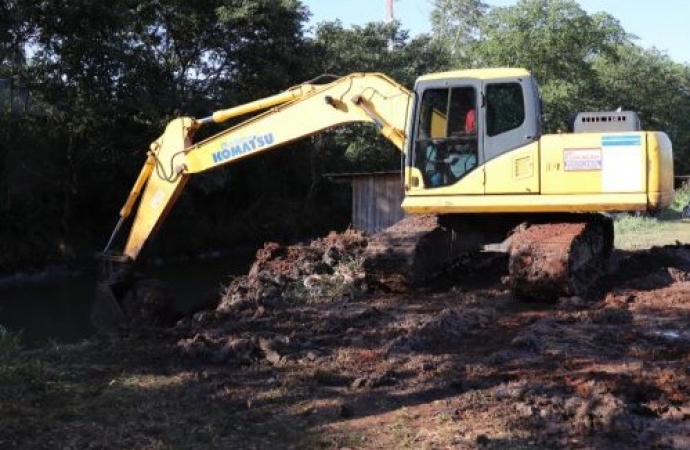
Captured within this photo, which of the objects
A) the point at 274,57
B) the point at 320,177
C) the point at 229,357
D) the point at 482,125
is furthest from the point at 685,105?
the point at 229,357

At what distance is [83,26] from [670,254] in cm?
1401

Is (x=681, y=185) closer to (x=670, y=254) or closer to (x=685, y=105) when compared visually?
(x=685, y=105)

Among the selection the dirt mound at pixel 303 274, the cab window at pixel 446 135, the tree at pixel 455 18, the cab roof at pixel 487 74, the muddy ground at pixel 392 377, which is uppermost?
the tree at pixel 455 18

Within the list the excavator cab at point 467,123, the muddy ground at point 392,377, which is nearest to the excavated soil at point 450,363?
the muddy ground at point 392,377

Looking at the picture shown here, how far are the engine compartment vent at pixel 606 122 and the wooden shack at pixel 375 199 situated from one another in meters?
11.4

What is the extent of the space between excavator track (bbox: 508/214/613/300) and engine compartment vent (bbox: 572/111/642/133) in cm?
109

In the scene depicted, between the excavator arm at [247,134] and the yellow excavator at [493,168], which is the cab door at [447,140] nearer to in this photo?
the yellow excavator at [493,168]

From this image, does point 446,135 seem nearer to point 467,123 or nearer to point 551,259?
point 467,123

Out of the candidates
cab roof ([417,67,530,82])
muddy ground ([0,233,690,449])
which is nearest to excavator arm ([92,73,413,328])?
cab roof ([417,67,530,82])

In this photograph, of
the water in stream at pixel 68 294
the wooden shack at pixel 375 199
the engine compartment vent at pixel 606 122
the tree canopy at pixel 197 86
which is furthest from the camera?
the wooden shack at pixel 375 199

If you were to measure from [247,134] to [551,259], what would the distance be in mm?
4561

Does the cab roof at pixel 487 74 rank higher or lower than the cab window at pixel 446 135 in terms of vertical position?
higher

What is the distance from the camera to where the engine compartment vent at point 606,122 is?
344 inches

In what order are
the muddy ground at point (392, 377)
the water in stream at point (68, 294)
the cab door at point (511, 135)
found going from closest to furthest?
the muddy ground at point (392, 377) < the cab door at point (511, 135) < the water in stream at point (68, 294)
